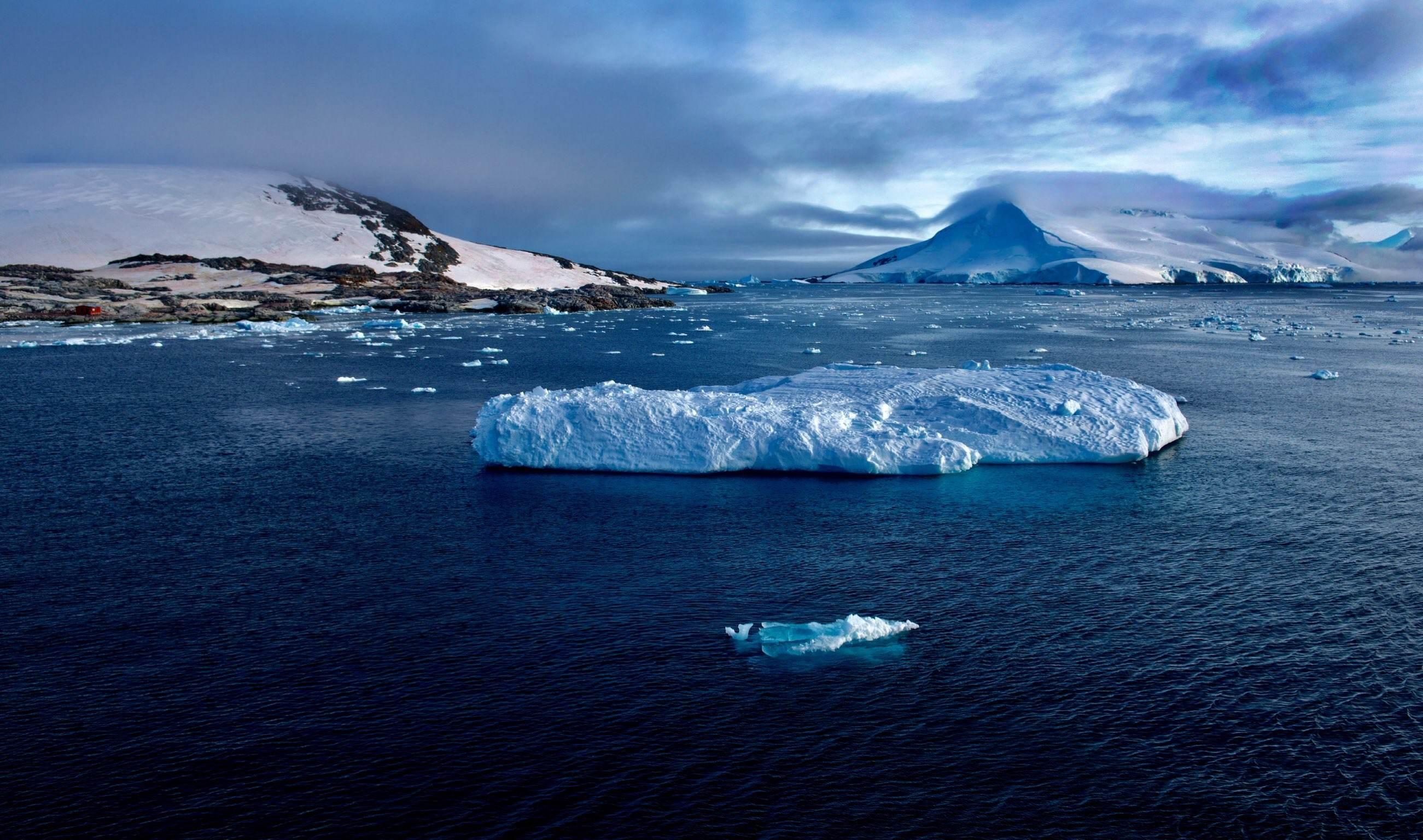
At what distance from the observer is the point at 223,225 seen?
265 feet

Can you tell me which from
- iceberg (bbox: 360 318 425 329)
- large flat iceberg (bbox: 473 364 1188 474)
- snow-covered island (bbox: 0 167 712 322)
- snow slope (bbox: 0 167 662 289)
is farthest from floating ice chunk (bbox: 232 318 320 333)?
large flat iceberg (bbox: 473 364 1188 474)

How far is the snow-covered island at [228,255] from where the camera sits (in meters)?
59.7

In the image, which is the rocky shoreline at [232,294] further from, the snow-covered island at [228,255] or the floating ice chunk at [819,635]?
the floating ice chunk at [819,635]

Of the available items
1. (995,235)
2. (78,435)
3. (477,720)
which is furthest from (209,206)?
(995,235)

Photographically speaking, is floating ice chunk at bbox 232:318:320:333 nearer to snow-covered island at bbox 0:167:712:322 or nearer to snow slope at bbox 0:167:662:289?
snow-covered island at bbox 0:167:712:322

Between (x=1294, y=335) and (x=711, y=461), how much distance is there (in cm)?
4322

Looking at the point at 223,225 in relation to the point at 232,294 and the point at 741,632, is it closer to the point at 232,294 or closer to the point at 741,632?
the point at 232,294

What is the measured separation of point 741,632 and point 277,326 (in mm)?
47384

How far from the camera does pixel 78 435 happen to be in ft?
59.4

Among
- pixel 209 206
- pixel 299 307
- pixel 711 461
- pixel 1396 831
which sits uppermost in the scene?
pixel 209 206

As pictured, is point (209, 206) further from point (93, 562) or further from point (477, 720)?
point (477, 720)

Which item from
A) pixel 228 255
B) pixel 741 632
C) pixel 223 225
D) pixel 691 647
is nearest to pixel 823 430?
pixel 741 632

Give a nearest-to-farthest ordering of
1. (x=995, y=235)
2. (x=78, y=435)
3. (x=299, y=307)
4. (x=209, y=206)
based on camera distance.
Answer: (x=78, y=435), (x=299, y=307), (x=209, y=206), (x=995, y=235)

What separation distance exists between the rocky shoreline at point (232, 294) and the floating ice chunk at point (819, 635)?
174 ft
